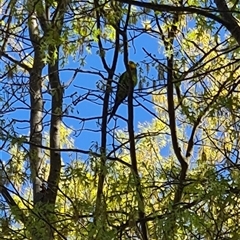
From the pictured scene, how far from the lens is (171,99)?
2.66 meters

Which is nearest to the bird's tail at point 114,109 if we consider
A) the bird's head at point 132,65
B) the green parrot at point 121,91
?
the green parrot at point 121,91

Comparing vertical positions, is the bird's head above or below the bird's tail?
above

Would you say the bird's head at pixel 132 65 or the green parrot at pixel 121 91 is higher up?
the bird's head at pixel 132 65

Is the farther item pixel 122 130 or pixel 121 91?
pixel 122 130

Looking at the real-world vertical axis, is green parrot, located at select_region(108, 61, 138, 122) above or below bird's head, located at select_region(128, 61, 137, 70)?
below

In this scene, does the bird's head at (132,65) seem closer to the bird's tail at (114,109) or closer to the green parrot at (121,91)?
the green parrot at (121,91)

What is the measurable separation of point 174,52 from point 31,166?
2.61 feet

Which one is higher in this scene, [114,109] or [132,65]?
[132,65]

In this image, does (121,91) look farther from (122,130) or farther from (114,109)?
(122,130)

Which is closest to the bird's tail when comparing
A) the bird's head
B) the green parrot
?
the green parrot

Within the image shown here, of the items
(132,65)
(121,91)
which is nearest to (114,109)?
(121,91)

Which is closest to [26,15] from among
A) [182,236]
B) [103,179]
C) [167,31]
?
[167,31]

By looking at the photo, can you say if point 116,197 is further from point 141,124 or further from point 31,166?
point 141,124

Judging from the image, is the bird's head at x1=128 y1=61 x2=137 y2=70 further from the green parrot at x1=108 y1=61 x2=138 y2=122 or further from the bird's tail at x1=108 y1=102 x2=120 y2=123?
the bird's tail at x1=108 y1=102 x2=120 y2=123
